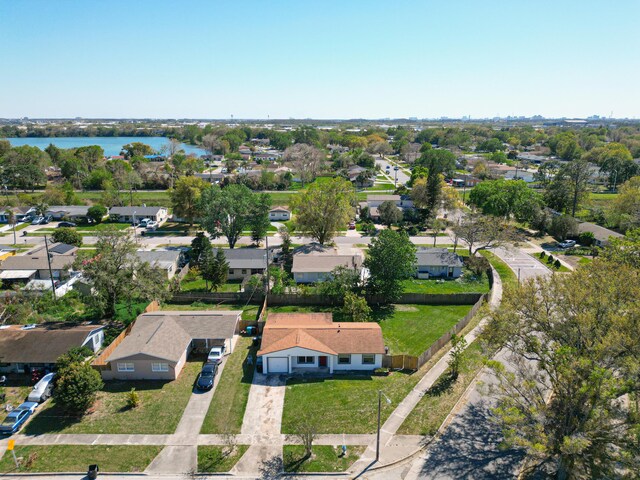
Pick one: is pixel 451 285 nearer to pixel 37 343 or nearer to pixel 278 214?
pixel 278 214

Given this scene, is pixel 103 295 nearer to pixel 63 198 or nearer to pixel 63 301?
pixel 63 301

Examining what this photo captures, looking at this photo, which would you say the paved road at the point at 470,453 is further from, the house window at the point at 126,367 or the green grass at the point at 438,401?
the house window at the point at 126,367

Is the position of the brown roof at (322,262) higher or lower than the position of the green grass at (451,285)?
higher

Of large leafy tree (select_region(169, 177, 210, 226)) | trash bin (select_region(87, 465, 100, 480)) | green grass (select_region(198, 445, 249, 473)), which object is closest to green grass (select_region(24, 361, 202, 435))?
green grass (select_region(198, 445, 249, 473))

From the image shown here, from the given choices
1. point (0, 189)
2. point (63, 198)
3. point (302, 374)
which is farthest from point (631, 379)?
point (0, 189)

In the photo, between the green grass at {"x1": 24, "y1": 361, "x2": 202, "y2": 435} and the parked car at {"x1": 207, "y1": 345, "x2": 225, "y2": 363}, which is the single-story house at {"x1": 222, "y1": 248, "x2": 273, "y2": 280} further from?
the green grass at {"x1": 24, "y1": 361, "x2": 202, "y2": 435}

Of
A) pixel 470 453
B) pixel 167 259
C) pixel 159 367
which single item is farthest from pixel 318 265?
pixel 470 453

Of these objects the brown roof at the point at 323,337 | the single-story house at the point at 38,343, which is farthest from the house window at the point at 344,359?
the single-story house at the point at 38,343
